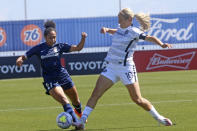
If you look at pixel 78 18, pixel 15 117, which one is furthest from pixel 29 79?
pixel 15 117

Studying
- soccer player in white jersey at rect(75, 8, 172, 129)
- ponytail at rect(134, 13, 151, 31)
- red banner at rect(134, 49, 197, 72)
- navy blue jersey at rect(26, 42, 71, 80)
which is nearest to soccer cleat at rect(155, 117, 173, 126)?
soccer player in white jersey at rect(75, 8, 172, 129)

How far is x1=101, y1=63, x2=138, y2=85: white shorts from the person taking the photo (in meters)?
11.6

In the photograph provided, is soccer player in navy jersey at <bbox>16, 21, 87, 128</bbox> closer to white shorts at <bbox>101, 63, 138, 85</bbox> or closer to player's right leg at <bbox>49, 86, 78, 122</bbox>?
player's right leg at <bbox>49, 86, 78, 122</bbox>

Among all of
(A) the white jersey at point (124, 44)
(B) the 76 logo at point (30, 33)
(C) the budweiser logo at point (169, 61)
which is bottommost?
(C) the budweiser logo at point (169, 61)

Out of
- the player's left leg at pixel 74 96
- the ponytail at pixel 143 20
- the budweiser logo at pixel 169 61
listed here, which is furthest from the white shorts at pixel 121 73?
the budweiser logo at pixel 169 61

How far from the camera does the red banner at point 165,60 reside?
109 ft

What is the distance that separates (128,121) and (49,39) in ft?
7.60

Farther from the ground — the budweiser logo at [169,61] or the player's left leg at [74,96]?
the player's left leg at [74,96]

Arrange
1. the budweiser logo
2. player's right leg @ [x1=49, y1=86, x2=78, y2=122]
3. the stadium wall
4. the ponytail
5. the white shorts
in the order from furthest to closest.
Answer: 1. the budweiser logo
2. the stadium wall
3. player's right leg @ [x1=49, y1=86, x2=78, y2=122]
4. the ponytail
5. the white shorts

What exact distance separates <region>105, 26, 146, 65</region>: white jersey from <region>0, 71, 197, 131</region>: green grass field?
125cm

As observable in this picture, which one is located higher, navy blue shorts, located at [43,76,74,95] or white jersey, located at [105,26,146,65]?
white jersey, located at [105,26,146,65]

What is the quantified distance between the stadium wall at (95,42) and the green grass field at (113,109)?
28.5 ft

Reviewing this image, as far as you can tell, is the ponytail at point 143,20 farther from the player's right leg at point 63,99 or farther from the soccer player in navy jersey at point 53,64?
the player's right leg at point 63,99

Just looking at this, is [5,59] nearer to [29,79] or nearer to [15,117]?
[29,79]
